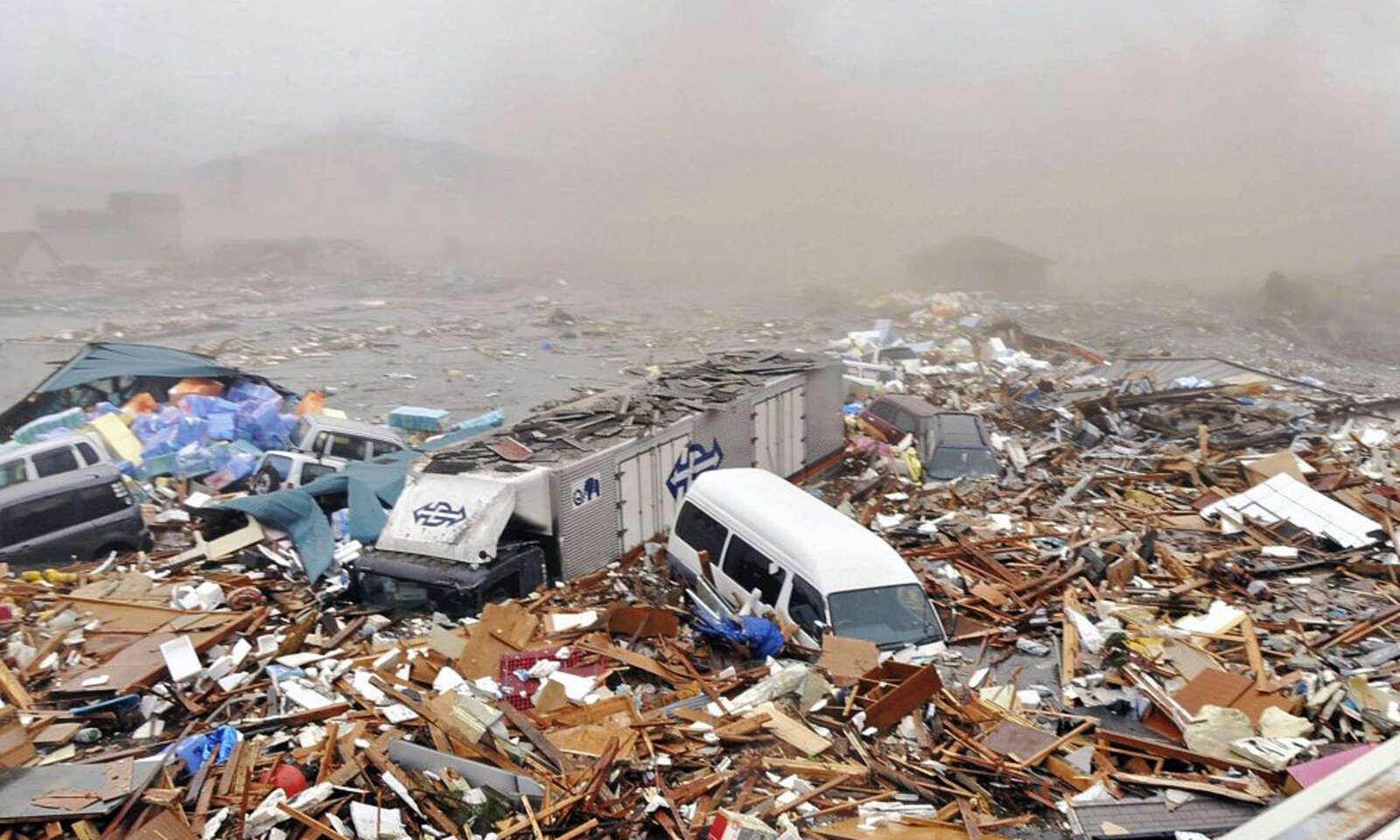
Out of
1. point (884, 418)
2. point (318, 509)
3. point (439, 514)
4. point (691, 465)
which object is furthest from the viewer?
point (884, 418)

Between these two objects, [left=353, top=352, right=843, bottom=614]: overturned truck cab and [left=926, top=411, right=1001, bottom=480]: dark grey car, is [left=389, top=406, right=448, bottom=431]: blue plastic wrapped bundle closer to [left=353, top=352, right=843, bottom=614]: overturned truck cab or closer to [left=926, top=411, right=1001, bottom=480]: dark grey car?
[left=353, top=352, right=843, bottom=614]: overturned truck cab

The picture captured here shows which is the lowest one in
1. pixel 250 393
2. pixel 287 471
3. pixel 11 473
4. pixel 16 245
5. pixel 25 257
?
pixel 287 471

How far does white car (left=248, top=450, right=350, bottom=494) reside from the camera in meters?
11.6

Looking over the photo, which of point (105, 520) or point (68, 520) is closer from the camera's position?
point (68, 520)

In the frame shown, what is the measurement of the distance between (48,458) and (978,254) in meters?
38.4

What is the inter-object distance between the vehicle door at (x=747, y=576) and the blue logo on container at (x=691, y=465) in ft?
6.82

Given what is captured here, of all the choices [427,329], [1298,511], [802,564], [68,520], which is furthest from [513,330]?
[802,564]

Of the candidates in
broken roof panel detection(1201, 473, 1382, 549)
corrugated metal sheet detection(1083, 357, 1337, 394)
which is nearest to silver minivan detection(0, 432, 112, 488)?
broken roof panel detection(1201, 473, 1382, 549)

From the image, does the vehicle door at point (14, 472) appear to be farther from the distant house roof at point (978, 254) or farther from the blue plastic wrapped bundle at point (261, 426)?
the distant house roof at point (978, 254)

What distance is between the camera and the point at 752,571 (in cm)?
750

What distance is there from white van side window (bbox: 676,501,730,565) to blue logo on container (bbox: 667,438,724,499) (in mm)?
1159

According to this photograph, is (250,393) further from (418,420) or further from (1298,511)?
(1298,511)

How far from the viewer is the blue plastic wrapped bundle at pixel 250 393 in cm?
1448

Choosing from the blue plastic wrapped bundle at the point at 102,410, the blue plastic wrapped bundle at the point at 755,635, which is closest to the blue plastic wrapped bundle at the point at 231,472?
the blue plastic wrapped bundle at the point at 102,410
